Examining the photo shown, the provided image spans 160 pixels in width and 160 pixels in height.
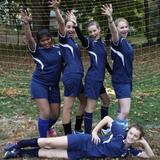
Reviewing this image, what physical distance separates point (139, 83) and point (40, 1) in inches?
194

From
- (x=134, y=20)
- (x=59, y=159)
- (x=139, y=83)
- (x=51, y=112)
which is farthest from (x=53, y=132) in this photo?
(x=134, y=20)

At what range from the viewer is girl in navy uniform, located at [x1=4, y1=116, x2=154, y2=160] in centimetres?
511

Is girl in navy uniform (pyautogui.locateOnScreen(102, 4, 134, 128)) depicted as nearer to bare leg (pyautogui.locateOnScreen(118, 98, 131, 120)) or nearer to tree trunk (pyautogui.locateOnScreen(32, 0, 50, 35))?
bare leg (pyautogui.locateOnScreen(118, 98, 131, 120))

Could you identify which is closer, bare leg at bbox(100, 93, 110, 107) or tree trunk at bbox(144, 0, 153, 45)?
bare leg at bbox(100, 93, 110, 107)

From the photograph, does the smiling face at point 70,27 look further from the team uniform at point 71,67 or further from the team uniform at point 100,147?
the team uniform at point 100,147

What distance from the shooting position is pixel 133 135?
5.00 m

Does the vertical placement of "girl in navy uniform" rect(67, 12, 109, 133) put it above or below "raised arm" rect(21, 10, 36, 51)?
below

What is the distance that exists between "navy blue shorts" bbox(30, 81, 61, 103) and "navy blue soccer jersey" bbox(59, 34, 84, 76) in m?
0.28

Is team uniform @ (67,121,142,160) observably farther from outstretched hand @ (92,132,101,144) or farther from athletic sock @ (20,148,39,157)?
athletic sock @ (20,148,39,157)

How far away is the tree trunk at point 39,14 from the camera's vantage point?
13.0 m

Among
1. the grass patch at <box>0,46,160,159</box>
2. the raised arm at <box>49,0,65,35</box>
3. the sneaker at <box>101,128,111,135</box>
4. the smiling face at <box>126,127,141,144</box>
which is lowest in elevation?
A: the grass patch at <box>0,46,160,159</box>

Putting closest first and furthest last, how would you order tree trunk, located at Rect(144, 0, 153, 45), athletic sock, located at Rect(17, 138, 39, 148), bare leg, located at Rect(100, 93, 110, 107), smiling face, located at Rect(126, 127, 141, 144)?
smiling face, located at Rect(126, 127, 141, 144) < athletic sock, located at Rect(17, 138, 39, 148) < bare leg, located at Rect(100, 93, 110, 107) < tree trunk, located at Rect(144, 0, 153, 45)

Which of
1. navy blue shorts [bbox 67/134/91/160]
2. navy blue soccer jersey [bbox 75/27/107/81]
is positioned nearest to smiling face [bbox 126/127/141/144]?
navy blue shorts [bbox 67/134/91/160]

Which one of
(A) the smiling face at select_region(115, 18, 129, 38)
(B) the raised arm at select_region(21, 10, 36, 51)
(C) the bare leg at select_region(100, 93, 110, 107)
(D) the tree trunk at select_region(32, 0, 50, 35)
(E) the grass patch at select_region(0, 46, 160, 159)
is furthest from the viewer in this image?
(D) the tree trunk at select_region(32, 0, 50, 35)
